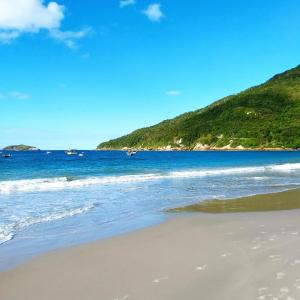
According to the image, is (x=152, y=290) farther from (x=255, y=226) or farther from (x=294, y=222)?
(x=294, y=222)

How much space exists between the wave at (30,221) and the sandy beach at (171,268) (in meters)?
2.84

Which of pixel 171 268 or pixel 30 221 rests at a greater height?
pixel 30 221

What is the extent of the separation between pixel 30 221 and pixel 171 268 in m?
7.84

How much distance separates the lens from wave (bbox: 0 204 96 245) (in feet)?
39.6

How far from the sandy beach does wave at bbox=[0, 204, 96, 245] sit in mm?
2839

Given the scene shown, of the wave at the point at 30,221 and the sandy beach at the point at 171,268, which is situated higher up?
the wave at the point at 30,221

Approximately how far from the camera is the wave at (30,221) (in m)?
12.1

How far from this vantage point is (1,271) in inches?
333

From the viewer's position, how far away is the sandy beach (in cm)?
692

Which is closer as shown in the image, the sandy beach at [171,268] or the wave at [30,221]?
the sandy beach at [171,268]

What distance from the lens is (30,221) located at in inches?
573

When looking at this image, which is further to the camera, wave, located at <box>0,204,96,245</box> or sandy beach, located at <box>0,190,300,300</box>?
wave, located at <box>0,204,96,245</box>

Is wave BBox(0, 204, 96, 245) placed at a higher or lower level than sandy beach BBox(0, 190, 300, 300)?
higher

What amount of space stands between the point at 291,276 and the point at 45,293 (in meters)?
4.47
